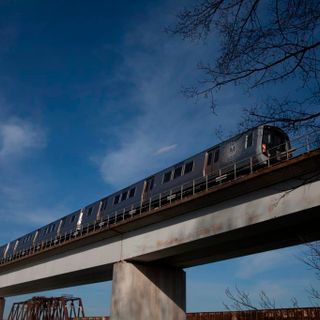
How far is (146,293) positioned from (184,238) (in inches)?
207

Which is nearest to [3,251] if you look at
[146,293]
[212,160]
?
[146,293]

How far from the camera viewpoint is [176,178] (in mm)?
24641

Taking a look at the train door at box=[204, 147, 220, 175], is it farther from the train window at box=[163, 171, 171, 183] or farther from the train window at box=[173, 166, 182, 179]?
the train window at box=[163, 171, 171, 183]

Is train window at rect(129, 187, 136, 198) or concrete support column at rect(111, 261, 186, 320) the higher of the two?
train window at rect(129, 187, 136, 198)

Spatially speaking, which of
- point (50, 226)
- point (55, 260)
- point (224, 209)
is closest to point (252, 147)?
point (224, 209)

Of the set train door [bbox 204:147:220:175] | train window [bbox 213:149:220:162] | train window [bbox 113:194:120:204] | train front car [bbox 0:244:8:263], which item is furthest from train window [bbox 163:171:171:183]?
train front car [bbox 0:244:8:263]

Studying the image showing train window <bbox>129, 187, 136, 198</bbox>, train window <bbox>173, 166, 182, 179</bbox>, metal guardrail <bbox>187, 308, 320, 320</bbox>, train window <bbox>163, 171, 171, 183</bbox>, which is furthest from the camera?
train window <bbox>129, 187, 136, 198</bbox>

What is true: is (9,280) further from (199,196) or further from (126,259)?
(199,196)

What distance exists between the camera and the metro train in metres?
20.0

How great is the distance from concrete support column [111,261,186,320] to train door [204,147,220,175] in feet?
23.4

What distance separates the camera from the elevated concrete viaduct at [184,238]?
17.0 m

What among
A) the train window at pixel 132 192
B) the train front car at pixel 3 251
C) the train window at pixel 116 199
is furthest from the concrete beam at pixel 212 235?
the train front car at pixel 3 251

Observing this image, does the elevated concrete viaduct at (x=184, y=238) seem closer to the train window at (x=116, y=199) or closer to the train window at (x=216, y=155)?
the train window at (x=216, y=155)

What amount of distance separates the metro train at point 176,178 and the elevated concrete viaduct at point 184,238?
1262mm
